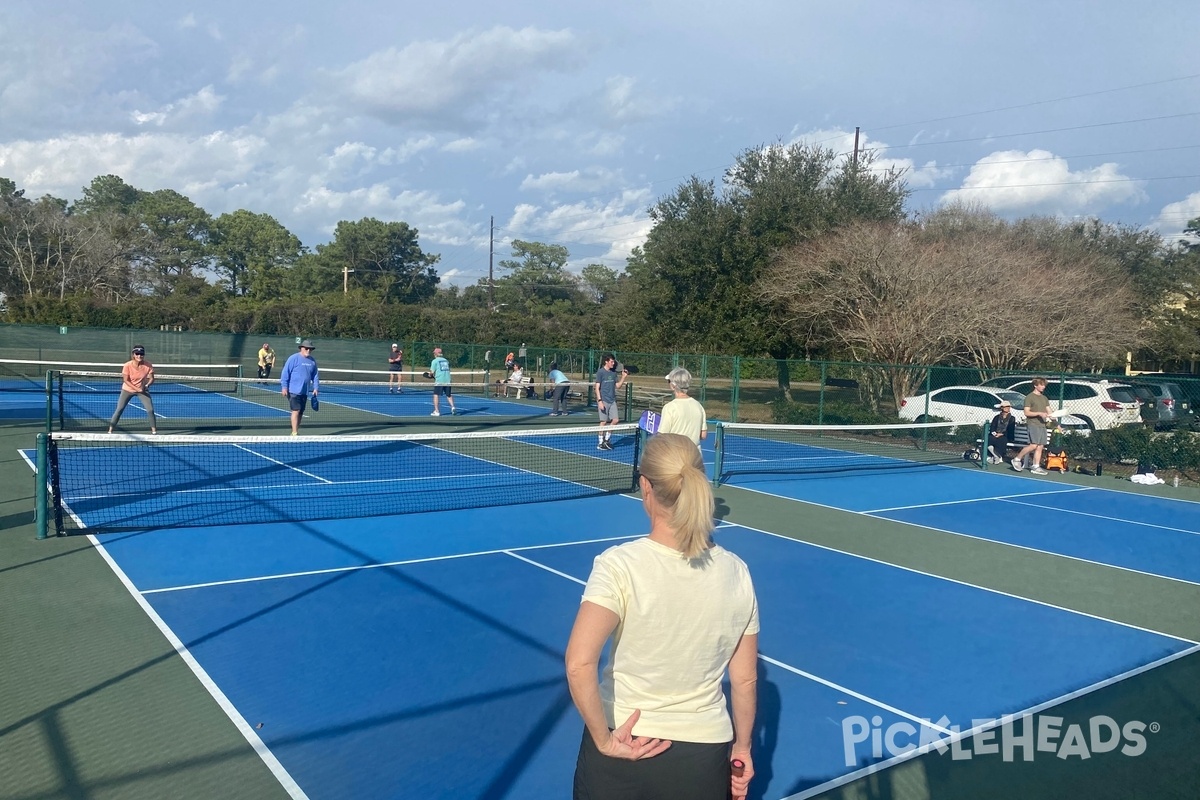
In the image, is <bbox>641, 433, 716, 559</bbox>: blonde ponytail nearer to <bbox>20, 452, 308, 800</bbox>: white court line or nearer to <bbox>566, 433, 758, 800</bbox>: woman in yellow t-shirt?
<bbox>566, 433, 758, 800</bbox>: woman in yellow t-shirt

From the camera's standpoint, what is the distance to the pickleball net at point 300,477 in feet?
32.4

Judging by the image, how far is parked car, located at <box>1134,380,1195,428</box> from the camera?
2061 cm

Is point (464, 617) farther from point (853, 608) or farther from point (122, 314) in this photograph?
point (122, 314)

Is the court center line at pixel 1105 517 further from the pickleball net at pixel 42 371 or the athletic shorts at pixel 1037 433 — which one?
the pickleball net at pixel 42 371

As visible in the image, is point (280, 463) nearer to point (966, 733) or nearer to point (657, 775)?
point (966, 733)

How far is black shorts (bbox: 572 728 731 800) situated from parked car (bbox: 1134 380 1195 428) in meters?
21.0

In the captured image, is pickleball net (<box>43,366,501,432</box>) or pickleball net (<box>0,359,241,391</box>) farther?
pickleball net (<box>0,359,241,391</box>)

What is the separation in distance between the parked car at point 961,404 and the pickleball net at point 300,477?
902 cm

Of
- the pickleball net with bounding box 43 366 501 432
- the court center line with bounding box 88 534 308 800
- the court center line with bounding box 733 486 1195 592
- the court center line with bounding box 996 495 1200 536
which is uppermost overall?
the pickleball net with bounding box 43 366 501 432

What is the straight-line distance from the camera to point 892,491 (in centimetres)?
1431

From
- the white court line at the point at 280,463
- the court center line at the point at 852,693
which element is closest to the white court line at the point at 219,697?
the court center line at the point at 852,693

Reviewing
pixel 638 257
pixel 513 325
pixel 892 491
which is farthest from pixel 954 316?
pixel 638 257

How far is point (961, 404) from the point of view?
72.1 feet

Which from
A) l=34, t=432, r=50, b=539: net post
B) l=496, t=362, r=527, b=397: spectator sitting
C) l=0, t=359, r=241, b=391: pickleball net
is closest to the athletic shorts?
l=34, t=432, r=50, b=539: net post
